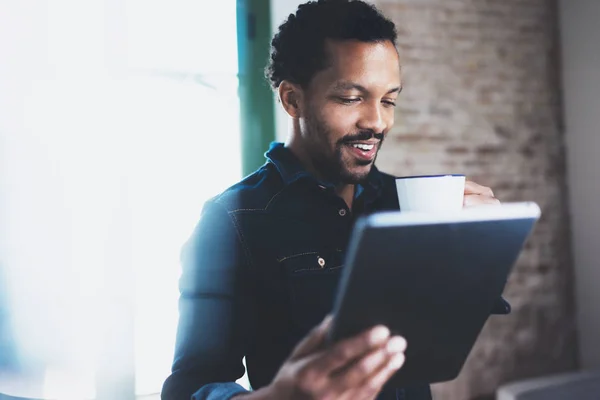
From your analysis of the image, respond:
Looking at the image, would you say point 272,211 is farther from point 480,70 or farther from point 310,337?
point 480,70

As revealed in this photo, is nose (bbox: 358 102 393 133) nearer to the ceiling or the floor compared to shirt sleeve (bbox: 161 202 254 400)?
nearer to the ceiling

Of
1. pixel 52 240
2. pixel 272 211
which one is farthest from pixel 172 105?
pixel 272 211

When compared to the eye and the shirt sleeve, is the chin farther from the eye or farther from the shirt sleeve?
the shirt sleeve

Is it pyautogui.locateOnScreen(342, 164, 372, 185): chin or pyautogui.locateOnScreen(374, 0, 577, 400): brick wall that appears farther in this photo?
pyautogui.locateOnScreen(374, 0, 577, 400): brick wall

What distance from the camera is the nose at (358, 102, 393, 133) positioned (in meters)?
1.15

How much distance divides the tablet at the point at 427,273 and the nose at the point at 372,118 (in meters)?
0.49

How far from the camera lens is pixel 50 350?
7.16ft

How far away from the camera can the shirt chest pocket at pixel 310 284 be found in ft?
3.66

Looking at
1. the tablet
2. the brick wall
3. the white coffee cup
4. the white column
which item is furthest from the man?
the white column

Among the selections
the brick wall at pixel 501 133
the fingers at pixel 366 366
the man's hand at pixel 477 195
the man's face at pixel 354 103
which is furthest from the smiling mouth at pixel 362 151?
the brick wall at pixel 501 133

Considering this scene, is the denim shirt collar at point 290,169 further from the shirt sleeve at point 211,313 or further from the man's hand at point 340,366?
the man's hand at point 340,366

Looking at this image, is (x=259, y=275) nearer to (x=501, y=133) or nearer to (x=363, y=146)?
(x=363, y=146)

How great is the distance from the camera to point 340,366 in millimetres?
638

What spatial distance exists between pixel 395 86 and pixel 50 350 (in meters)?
1.79
